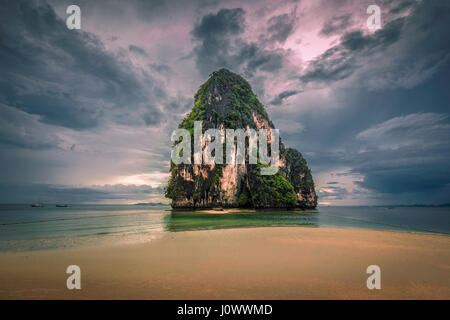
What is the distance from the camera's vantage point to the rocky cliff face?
4884 cm

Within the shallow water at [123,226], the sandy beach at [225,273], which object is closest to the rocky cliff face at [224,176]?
the shallow water at [123,226]

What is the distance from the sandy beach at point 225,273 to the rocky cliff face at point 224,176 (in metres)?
42.0

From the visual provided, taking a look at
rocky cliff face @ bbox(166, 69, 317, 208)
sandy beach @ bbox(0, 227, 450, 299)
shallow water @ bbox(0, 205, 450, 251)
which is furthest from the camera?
rocky cliff face @ bbox(166, 69, 317, 208)

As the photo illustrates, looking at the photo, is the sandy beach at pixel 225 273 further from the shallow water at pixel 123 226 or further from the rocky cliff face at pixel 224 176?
the rocky cliff face at pixel 224 176

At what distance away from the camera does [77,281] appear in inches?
155

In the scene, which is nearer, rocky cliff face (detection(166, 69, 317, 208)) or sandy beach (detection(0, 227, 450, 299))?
sandy beach (detection(0, 227, 450, 299))

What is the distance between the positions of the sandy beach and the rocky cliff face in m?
42.0

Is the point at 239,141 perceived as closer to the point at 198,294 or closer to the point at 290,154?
the point at 290,154

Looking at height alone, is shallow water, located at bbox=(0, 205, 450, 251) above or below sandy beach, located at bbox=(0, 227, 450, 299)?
below

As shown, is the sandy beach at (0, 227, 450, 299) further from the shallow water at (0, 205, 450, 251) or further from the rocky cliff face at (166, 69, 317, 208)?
the rocky cliff face at (166, 69, 317, 208)

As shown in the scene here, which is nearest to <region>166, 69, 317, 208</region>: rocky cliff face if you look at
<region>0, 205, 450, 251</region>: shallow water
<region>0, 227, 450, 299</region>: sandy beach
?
<region>0, 205, 450, 251</region>: shallow water

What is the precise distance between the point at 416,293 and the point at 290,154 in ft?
246
